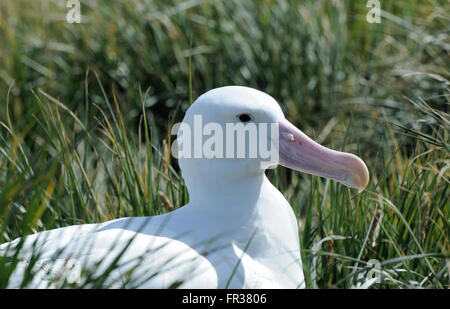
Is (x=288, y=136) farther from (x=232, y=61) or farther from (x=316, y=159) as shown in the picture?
(x=232, y=61)

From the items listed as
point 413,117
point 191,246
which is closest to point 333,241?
point 191,246

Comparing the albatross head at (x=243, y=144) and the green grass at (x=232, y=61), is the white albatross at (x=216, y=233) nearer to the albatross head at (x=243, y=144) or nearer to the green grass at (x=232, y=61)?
the albatross head at (x=243, y=144)

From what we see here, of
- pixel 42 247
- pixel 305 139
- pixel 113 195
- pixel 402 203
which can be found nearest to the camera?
pixel 42 247

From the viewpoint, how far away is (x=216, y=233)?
3.08 meters

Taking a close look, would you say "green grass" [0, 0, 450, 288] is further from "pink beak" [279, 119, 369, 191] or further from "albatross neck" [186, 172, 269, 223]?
"albatross neck" [186, 172, 269, 223]

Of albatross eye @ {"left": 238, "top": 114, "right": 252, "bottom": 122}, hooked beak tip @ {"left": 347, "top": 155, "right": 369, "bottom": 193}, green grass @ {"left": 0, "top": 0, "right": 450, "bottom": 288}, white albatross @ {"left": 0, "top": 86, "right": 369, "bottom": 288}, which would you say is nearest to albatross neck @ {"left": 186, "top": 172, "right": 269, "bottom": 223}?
white albatross @ {"left": 0, "top": 86, "right": 369, "bottom": 288}

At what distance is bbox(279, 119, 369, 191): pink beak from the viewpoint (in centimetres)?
324

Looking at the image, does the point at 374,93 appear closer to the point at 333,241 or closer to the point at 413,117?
the point at 413,117

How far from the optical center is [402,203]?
3.52 meters

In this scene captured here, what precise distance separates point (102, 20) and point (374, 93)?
214 centimetres

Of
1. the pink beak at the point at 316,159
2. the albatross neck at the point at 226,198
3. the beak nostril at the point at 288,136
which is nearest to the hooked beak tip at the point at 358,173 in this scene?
the pink beak at the point at 316,159

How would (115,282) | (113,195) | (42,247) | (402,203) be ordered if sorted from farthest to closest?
(113,195), (402,203), (42,247), (115,282)

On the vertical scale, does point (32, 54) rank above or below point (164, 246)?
above

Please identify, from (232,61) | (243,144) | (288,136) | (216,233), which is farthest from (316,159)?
(232,61)
